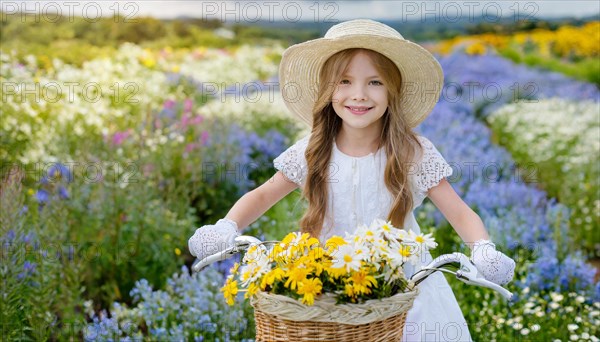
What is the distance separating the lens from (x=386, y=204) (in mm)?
2797

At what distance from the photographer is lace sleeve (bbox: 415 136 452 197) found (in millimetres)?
2736

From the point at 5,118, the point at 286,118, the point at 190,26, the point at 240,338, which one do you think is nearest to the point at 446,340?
the point at 240,338

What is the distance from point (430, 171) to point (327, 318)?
0.98 meters

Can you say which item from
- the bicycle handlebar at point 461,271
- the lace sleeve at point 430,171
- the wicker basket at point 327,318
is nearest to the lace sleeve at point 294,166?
the lace sleeve at point 430,171

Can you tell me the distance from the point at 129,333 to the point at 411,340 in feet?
4.72

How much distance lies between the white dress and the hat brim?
0.64 feet

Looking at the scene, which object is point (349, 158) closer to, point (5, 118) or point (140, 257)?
point (140, 257)

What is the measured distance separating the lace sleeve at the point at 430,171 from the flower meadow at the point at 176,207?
0.82 m

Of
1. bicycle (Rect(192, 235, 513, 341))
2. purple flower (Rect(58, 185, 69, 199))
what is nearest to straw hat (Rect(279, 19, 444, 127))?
bicycle (Rect(192, 235, 513, 341))

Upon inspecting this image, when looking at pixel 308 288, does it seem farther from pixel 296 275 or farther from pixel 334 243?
pixel 334 243

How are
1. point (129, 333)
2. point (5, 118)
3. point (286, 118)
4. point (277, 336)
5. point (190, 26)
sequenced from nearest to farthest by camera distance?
point (277, 336), point (129, 333), point (5, 118), point (286, 118), point (190, 26)

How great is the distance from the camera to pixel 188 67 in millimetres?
12398

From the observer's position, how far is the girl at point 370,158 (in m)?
2.72

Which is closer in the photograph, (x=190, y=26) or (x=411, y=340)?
(x=411, y=340)
